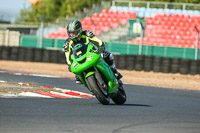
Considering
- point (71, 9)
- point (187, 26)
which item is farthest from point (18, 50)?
point (71, 9)

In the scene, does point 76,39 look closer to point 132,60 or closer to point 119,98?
point 119,98

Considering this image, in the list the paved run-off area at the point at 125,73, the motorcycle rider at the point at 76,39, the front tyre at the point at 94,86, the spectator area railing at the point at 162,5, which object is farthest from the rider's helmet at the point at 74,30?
the spectator area railing at the point at 162,5

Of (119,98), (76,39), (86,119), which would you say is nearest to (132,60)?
(119,98)

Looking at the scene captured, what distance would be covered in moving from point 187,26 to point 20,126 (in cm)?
2340

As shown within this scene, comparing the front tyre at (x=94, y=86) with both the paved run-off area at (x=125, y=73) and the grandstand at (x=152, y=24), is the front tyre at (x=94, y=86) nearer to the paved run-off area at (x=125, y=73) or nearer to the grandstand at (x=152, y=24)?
the paved run-off area at (x=125, y=73)

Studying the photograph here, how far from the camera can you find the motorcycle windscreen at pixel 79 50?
26.8 feet

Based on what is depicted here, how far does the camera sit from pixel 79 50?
8.19m

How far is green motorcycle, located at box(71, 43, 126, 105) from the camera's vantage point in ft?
26.3

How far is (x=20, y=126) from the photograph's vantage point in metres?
5.39

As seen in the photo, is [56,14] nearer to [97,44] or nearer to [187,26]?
[187,26]

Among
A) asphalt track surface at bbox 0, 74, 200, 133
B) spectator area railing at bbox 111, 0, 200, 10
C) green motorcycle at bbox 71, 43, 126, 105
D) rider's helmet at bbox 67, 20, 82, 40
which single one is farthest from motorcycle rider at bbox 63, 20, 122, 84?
spectator area railing at bbox 111, 0, 200, 10

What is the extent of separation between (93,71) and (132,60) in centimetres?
1484

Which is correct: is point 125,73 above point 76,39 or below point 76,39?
below

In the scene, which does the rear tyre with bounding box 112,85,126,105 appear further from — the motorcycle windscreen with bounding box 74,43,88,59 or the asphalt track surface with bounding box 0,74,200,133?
the motorcycle windscreen with bounding box 74,43,88,59
